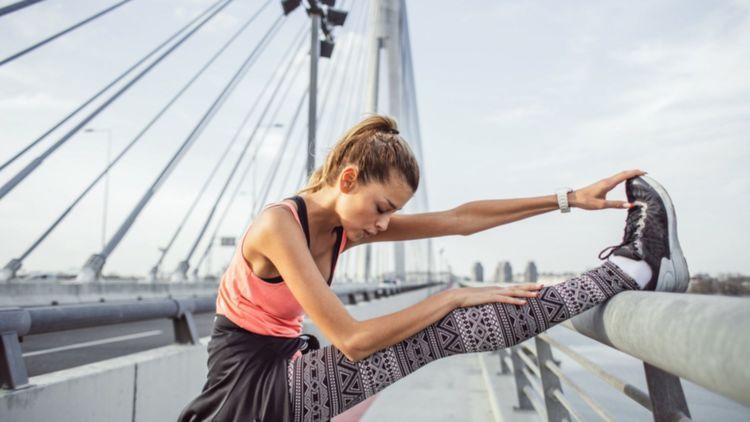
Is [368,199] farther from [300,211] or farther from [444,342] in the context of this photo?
[444,342]

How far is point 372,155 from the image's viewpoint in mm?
1813

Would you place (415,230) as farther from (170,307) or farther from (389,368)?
(170,307)

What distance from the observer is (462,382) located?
18.6 ft

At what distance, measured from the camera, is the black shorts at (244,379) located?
1.72m

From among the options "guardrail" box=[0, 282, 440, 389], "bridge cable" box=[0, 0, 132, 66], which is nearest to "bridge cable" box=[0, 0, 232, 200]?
"bridge cable" box=[0, 0, 132, 66]

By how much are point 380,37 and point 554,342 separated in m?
Result: 16.6

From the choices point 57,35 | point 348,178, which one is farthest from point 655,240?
point 57,35

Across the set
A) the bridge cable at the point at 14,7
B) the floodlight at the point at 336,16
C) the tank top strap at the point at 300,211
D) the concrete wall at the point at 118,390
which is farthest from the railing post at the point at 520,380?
the floodlight at the point at 336,16

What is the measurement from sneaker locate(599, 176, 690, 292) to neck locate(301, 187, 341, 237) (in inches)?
34.9

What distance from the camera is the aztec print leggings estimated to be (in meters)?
1.69

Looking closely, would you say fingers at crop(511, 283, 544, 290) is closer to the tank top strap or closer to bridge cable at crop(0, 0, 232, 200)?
the tank top strap

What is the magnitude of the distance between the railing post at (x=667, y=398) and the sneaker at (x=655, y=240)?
304 mm

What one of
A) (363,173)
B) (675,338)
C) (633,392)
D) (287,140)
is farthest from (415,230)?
(287,140)

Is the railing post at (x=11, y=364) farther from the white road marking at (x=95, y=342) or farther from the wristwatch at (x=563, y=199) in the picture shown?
the white road marking at (x=95, y=342)
